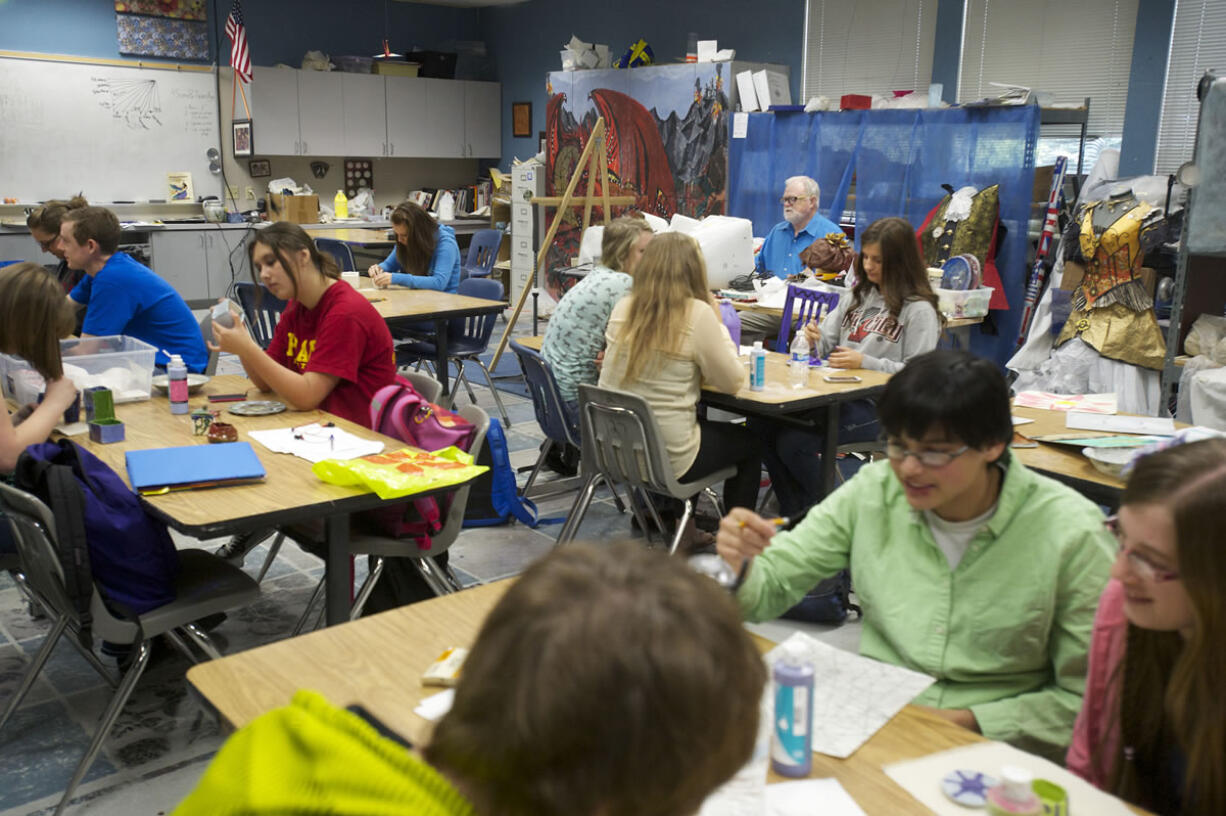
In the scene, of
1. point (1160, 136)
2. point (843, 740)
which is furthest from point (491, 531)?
point (1160, 136)

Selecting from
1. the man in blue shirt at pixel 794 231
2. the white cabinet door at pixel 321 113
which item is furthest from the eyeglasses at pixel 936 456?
the white cabinet door at pixel 321 113

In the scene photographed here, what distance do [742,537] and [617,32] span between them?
31.2 feet

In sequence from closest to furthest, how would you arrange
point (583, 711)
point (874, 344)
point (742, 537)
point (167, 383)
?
point (583, 711) → point (742, 537) → point (167, 383) → point (874, 344)

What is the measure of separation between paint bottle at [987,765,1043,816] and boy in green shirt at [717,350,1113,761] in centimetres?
32

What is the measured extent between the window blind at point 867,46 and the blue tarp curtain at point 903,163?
0.78 metres

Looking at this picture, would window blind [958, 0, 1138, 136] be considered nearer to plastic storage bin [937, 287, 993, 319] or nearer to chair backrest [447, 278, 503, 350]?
plastic storage bin [937, 287, 993, 319]

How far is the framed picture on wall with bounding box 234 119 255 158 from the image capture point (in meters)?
10.1

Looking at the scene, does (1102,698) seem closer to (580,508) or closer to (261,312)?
(580,508)

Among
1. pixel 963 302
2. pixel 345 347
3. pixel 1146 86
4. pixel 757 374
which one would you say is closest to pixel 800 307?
Result: pixel 963 302

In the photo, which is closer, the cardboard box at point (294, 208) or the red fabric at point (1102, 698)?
the red fabric at point (1102, 698)

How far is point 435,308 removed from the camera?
5.39 m

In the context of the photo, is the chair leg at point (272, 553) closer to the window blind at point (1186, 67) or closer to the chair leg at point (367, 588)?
the chair leg at point (367, 588)

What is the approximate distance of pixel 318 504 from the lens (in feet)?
7.87

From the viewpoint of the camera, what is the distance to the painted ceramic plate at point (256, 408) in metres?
3.20
